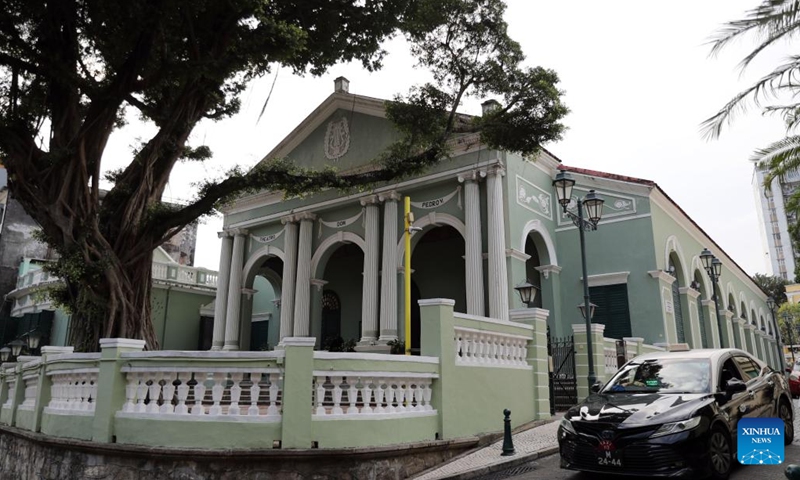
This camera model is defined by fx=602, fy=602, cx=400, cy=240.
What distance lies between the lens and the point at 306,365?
24.1 ft

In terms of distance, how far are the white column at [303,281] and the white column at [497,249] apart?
7232mm

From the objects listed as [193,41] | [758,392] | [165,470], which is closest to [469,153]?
[193,41]

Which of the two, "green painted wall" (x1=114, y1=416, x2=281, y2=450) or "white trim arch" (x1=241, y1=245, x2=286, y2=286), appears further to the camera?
"white trim arch" (x1=241, y1=245, x2=286, y2=286)

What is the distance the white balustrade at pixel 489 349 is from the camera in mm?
9094

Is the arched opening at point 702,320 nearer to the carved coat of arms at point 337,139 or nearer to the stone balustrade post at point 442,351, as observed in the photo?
the carved coat of arms at point 337,139

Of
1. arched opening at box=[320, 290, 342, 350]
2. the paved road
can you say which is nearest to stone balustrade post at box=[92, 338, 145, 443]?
the paved road

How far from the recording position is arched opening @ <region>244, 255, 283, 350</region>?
23484mm

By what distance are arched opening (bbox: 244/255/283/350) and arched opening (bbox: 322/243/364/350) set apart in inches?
86.9

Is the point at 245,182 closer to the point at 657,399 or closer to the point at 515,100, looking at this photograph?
the point at 515,100

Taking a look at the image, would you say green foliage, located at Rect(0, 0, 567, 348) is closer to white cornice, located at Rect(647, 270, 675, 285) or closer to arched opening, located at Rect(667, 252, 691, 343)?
white cornice, located at Rect(647, 270, 675, 285)

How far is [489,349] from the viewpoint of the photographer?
957cm

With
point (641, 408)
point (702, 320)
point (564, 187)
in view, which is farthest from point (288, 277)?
point (641, 408)

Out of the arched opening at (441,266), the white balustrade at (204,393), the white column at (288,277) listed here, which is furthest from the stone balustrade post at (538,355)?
the white column at (288,277)

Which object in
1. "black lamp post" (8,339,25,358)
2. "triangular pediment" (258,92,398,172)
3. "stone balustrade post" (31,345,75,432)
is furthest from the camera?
"triangular pediment" (258,92,398,172)
